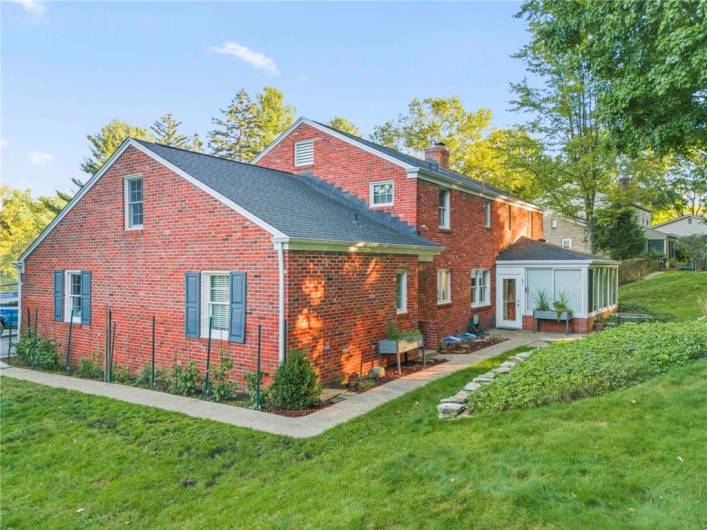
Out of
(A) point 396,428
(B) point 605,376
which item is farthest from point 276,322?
(B) point 605,376

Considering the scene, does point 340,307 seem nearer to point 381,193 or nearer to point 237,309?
point 237,309

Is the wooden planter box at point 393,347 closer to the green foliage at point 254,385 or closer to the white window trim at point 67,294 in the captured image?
the green foliage at point 254,385

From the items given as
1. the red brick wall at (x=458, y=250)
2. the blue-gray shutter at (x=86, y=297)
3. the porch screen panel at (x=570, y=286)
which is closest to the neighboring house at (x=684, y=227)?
the red brick wall at (x=458, y=250)

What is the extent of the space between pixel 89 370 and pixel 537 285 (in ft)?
50.9

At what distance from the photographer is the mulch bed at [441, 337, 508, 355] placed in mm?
14078

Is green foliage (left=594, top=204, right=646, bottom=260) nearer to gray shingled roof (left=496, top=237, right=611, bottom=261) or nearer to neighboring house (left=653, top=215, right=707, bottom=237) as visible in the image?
gray shingled roof (left=496, top=237, right=611, bottom=261)

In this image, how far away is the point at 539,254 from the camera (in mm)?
18562

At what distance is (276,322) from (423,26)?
10.3 metres

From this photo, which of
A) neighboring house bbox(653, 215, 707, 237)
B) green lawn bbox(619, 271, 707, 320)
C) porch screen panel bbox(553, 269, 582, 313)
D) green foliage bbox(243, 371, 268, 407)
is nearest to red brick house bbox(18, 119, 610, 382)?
green foliage bbox(243, 371, 268, 407)

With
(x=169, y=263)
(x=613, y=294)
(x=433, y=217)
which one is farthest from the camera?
(x=613, y=294)

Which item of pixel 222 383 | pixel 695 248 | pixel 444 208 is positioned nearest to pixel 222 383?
pixel 222 383

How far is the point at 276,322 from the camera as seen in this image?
9.12m

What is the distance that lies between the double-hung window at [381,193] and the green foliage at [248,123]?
2992 centimetres

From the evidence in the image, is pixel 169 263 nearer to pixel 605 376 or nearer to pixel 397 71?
pixel 605 376
